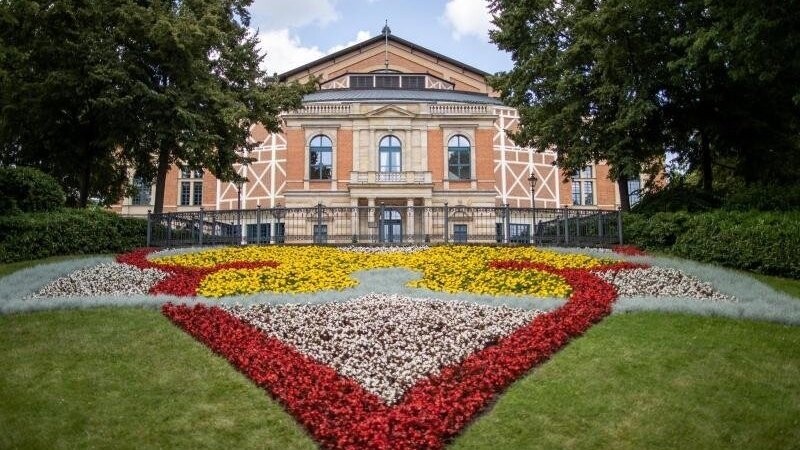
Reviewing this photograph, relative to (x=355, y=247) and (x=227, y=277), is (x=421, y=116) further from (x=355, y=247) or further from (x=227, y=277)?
(x=227, y=277)

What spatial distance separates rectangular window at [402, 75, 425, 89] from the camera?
4881 centimetres

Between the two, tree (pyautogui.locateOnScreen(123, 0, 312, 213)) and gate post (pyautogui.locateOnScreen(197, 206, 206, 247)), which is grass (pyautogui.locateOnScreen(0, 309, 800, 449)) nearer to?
gate post (pyautogui.locateOnScreen(197, 206, 206, 247))

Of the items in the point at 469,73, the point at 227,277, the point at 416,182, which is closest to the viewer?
the point at 227,277

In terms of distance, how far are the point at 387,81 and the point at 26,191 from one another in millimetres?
34872

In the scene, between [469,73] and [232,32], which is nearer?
[232,32]

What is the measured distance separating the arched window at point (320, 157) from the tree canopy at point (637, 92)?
18125mm

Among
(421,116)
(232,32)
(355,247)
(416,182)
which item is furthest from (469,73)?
(355,247)

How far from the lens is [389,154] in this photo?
4088 centimetres

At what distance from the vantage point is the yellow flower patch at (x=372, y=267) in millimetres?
12461

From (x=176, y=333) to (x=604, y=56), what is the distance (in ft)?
54.1

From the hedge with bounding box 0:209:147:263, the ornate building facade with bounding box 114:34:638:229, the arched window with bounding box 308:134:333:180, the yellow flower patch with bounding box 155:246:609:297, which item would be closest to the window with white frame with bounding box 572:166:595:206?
the ornate building facade with bounding box 114:34:638:229

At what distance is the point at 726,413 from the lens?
6375 mm

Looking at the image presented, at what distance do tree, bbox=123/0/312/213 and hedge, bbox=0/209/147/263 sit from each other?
124 inches

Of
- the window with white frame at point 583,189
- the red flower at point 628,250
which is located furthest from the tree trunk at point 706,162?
the window with white frame at point 583,189
